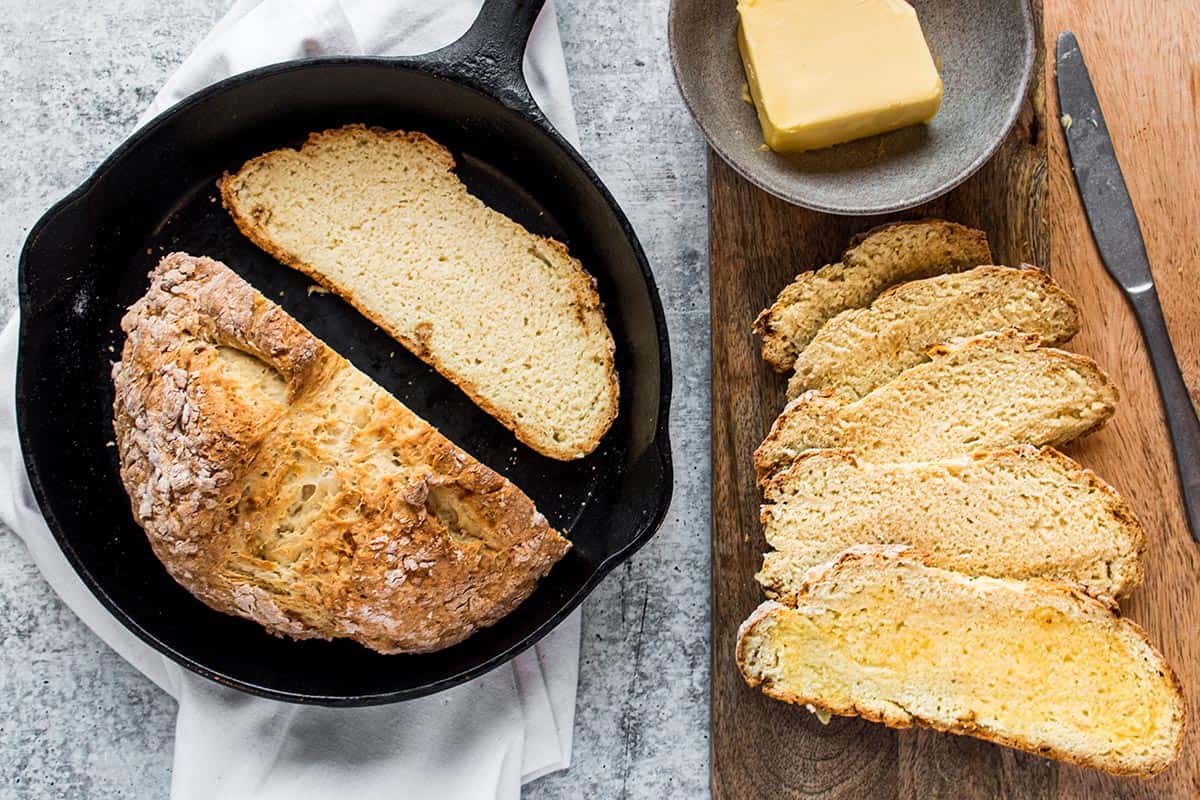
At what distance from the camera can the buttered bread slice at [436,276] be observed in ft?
11.8

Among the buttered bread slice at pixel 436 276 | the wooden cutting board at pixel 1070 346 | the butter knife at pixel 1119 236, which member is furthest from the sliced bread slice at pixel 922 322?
the buttered bread slice at pixel 436 276

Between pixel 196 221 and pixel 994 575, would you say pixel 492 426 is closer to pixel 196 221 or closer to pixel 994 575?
pixel 196 221

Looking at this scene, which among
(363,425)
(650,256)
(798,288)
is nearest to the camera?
(363,425)

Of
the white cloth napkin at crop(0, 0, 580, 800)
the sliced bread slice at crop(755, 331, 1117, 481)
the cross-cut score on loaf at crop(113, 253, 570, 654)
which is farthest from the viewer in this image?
the white cloth napkin at crop(0, 0, 580, 800)

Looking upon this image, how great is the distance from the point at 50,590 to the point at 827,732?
99.4 inches

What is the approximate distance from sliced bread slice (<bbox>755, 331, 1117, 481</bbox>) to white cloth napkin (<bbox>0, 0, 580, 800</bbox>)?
1032mm

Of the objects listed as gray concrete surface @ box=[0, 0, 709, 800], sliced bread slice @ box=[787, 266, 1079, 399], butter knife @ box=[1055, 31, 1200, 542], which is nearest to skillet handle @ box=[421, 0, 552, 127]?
gray concrete surface @ box=[0, 0, 709, 800]

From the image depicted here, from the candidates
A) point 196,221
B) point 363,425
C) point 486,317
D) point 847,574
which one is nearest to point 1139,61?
point 847,574

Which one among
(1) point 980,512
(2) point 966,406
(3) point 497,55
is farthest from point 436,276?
(1) point 980,512

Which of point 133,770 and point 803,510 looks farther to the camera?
point 133,770

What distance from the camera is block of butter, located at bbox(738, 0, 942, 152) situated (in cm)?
328

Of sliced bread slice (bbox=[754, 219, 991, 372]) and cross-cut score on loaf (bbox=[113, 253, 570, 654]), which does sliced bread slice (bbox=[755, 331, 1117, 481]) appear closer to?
sliced bread slice (bbox=[754, 219, 991, 372])

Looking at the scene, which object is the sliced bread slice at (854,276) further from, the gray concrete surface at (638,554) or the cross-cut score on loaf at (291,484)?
the cross-cut score on loaf at (291,484)

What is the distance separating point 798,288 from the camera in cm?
346
